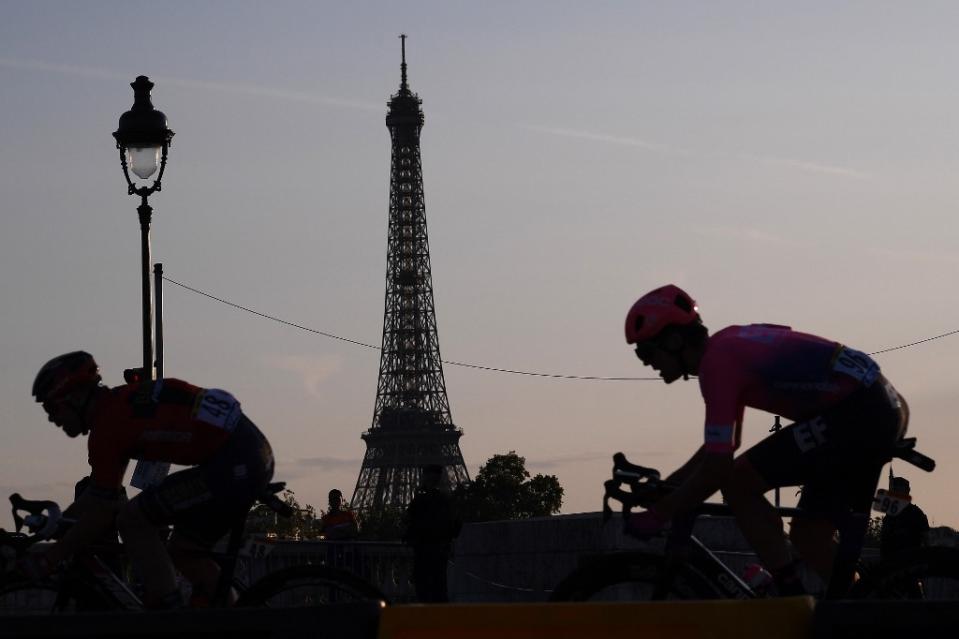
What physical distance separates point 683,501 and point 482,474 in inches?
4571

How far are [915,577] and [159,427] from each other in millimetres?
3277

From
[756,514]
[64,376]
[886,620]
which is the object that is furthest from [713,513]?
[64,376]

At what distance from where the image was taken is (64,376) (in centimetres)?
841

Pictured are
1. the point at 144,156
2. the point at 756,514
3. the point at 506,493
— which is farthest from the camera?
the point at 506,493

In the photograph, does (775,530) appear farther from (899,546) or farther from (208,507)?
(899,546)

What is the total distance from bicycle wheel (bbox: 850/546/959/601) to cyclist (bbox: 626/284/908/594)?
13.4 inches

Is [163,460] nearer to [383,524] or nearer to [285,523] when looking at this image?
[285,523]

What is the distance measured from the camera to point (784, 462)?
24.2ft

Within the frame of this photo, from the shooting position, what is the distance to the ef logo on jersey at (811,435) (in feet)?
24.1

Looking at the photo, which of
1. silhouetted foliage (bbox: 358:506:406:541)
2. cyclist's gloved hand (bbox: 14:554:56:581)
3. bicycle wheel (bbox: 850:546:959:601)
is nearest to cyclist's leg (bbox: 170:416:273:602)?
cyclist's gloved hand (bbox: 14:554:56:581)

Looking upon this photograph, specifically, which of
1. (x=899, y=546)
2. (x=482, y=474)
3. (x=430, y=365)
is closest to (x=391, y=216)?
(x=430, y=365)

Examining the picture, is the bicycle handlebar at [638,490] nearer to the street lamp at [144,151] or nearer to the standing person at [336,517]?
the street lamp at [144,151]

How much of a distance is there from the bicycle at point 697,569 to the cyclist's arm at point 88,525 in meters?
2.17

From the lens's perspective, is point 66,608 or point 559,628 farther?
point 66,608
